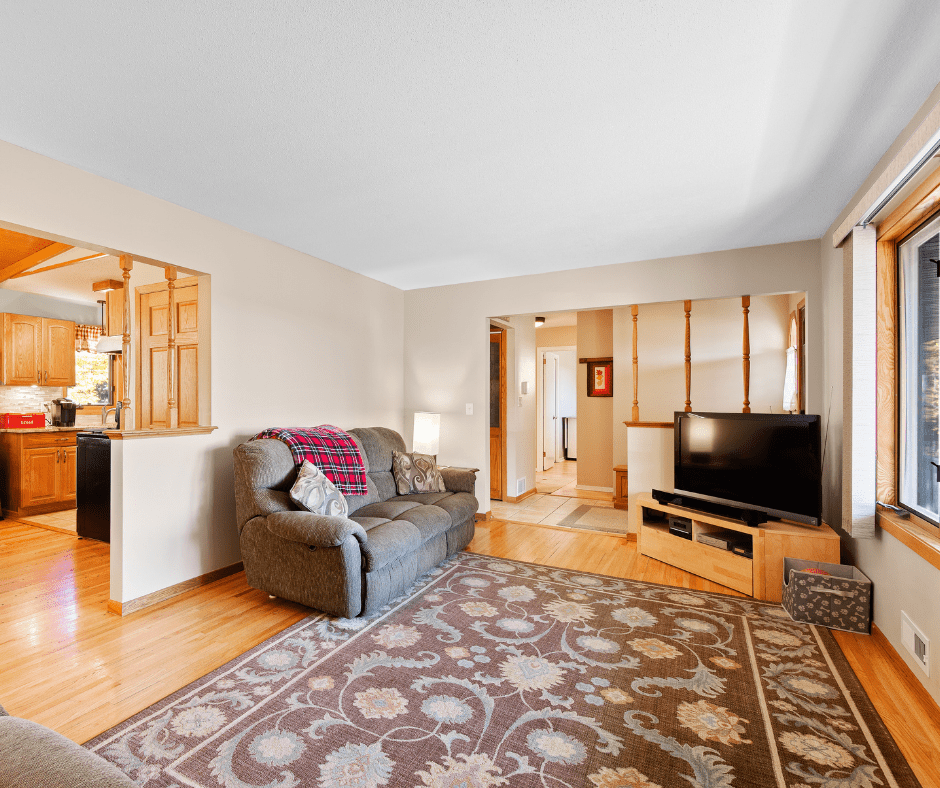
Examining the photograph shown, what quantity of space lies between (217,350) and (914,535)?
400 centimetres

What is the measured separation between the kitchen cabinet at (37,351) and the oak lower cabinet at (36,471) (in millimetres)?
908

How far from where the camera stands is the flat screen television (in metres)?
3.11

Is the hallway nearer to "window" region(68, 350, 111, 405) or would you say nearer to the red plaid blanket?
the red plaid blanket

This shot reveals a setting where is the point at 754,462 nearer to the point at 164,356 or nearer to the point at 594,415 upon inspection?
the point at 594,415

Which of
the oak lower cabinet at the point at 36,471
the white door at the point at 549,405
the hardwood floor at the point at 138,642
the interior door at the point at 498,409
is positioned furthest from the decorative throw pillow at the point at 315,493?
the white door at the point at 549,405

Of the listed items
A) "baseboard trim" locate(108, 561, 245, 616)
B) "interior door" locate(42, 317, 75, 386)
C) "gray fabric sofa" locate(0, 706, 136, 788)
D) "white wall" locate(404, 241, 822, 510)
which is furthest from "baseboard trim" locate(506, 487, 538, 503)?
"interior door" locate(42, 317, 75, 386)

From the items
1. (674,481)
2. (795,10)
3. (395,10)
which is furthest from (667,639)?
(395,10)

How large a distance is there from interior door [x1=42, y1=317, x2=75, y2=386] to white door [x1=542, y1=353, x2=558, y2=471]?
22.5 feet

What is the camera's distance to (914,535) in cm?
214

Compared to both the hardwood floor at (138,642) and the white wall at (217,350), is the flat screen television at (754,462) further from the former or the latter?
the white wall at (217,350)

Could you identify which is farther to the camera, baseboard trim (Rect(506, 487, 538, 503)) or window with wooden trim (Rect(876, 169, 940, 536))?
baseboard trim (Rect(506, 487, 538, 503))

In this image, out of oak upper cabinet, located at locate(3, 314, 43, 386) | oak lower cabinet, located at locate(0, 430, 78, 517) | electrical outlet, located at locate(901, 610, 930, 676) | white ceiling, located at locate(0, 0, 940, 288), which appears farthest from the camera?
oak upper cabinet, located at locate(3, 314, 43, 386)

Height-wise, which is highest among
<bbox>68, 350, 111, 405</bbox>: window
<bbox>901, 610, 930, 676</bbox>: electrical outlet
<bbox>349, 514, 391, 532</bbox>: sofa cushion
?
<bbox>68, 350, 111, 405</bbox>: window

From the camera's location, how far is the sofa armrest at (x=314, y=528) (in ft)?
8.59
